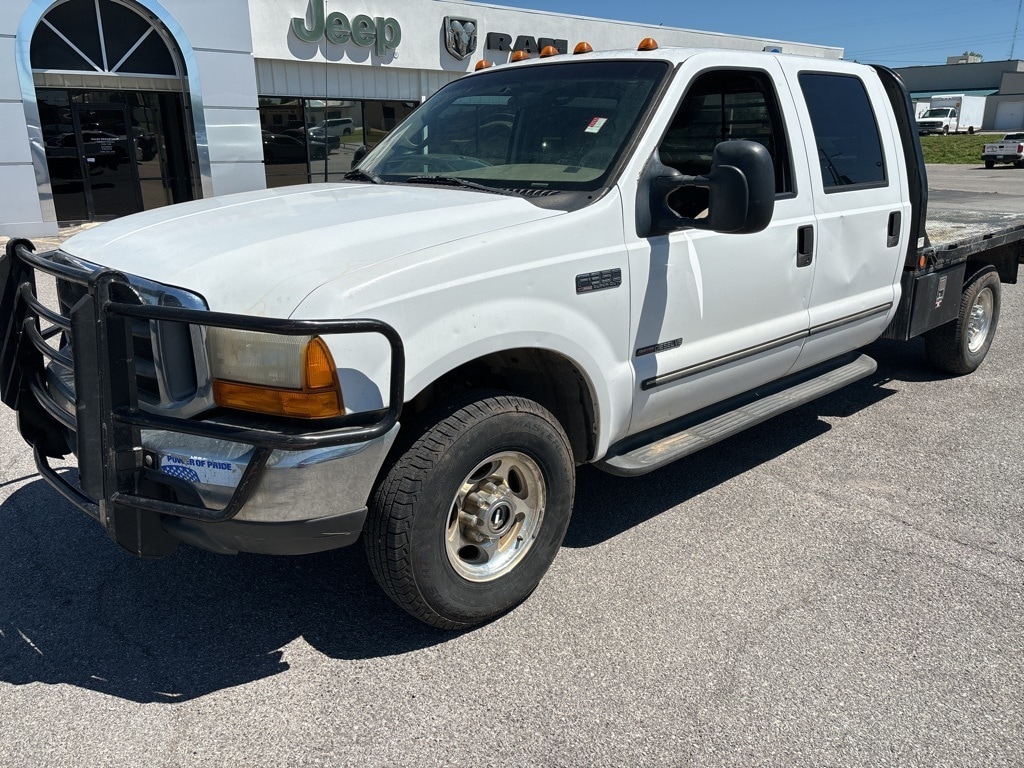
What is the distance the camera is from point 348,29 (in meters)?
18.8

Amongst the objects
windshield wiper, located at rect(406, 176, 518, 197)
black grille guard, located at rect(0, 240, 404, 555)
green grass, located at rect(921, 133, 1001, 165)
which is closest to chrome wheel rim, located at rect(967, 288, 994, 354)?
windshield wiper, located at rect(406, 176, 518, 197)

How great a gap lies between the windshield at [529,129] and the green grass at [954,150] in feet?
134

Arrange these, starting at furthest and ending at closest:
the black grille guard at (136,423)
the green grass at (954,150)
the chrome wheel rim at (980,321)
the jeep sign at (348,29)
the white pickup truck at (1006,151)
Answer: the green grass at (954,150) → the white pickup truck at (1006,151) → the jeep sign at (348,29) → the chrome wheel rim at (980,321) → the black grille guard at (136,423)

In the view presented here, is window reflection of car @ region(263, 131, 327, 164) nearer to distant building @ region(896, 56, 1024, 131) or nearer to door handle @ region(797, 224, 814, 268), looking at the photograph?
door handle @ region(797, 224, 814, 268)

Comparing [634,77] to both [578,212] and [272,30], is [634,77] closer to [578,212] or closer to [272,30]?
[578,212]

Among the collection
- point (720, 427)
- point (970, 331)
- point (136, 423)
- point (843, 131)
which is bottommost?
point (970, 331)

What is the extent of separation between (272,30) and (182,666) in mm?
17498

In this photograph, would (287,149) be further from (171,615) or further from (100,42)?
(171,615)

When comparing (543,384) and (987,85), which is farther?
(987,85)

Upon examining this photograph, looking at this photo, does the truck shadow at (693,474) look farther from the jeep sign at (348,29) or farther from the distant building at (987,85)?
the distant building at (987,85)

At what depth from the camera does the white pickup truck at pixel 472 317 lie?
8.22ft

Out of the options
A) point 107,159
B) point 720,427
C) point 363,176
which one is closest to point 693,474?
point 720,427

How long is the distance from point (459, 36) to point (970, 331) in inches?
670

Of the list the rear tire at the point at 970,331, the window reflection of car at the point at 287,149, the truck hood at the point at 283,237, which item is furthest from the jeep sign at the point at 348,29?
the truck hood at the point at 283,237
